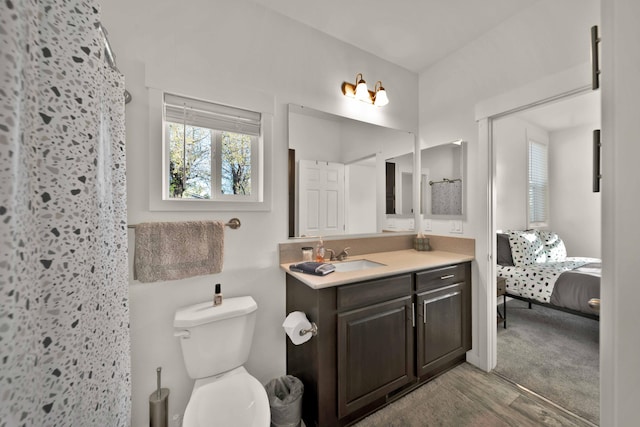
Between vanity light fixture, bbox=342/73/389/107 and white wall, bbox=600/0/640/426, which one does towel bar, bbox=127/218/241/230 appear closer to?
vanity light fixture, bbox=342/73/389/107

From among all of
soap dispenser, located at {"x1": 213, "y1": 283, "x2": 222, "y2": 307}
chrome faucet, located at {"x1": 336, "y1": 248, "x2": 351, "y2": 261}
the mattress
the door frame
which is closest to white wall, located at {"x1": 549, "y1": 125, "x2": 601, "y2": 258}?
the mattress

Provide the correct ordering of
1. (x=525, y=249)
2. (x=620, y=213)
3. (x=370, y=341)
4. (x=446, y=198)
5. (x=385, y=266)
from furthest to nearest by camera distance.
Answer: (x=525, y=249) < (x=446, y=198) < (x=385, y=266) < (x=370, y=341) < (x=620, y=213)

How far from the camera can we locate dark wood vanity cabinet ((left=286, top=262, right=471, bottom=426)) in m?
1.33

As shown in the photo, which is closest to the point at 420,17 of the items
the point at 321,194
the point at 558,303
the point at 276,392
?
the point at 321,194

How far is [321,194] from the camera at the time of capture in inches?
73.6

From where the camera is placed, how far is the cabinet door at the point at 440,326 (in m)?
1.67

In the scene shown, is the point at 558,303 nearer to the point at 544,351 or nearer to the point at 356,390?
the point at 544,351

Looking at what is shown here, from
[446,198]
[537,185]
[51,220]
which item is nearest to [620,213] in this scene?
[51,220]

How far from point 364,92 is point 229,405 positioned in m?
2.26

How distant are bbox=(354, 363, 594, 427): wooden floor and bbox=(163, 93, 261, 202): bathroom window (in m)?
1.68

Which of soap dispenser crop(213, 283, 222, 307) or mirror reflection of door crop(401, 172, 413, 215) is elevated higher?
mirror reflection of door crop(401, 172, 413, 215)

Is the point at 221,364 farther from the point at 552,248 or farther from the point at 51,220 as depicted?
the point at 552,248

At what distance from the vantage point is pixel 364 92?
199cm

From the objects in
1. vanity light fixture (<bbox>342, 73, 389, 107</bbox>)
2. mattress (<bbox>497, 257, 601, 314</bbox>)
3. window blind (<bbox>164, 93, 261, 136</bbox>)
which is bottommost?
mattress (<bbox>497, 257, 601, 314</bbox>)
